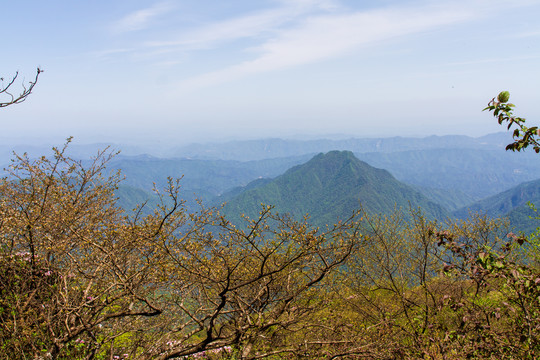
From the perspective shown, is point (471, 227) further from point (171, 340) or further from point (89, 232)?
point (89, 232)

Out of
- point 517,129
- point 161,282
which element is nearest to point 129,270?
point 161,282

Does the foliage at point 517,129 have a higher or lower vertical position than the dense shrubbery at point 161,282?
higher

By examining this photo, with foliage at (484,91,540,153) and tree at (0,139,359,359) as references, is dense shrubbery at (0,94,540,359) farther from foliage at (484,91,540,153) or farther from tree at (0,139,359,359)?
foliage at (484,91,540,153)

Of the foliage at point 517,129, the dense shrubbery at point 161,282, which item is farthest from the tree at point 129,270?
the foliage at point 517,129

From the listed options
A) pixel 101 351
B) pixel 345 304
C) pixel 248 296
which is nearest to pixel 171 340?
pixel 101 351

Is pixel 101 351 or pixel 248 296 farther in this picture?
pixel 248 296

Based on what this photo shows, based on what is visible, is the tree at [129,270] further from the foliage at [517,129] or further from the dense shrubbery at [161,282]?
the foliage at [517,129]

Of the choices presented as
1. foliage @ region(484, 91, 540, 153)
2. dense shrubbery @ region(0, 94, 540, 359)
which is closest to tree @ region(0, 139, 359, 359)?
dense shrubbery @ region(0, 94, 540, 359)

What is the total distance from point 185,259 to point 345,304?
30.2 feet

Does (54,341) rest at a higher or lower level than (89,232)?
lower

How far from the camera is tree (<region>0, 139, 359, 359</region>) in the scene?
667 cm

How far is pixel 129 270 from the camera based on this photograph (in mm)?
7812

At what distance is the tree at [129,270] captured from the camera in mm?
6672

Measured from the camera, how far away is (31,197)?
8.07 metres
